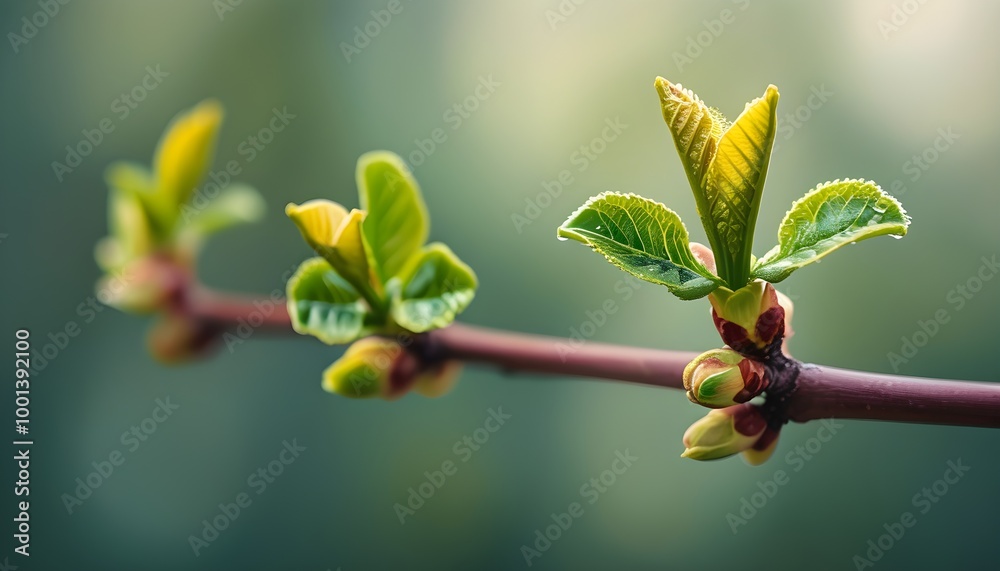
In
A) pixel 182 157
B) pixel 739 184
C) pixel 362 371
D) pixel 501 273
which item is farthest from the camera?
pixel 501 273

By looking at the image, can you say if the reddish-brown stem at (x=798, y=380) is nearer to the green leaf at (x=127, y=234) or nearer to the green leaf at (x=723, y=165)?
the green leaf at (x=723, y=165)

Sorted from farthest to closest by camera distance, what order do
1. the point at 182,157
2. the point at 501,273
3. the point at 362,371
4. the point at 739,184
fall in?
the point at 501,273
the point at 182,157
the point at 362,371
the point at 739,184

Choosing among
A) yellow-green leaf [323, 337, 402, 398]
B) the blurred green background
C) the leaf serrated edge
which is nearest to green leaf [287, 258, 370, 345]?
yellow-green leaf [323, 337, 402, 398]

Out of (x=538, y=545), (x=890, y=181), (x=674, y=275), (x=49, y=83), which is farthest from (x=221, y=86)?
(x=674, y=275)

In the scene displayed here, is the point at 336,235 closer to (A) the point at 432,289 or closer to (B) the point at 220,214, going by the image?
(A) the point at 432,289

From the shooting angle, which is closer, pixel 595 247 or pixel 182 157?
pixel 595 247

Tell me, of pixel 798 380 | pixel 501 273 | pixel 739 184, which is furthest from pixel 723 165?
pixel 501 273
